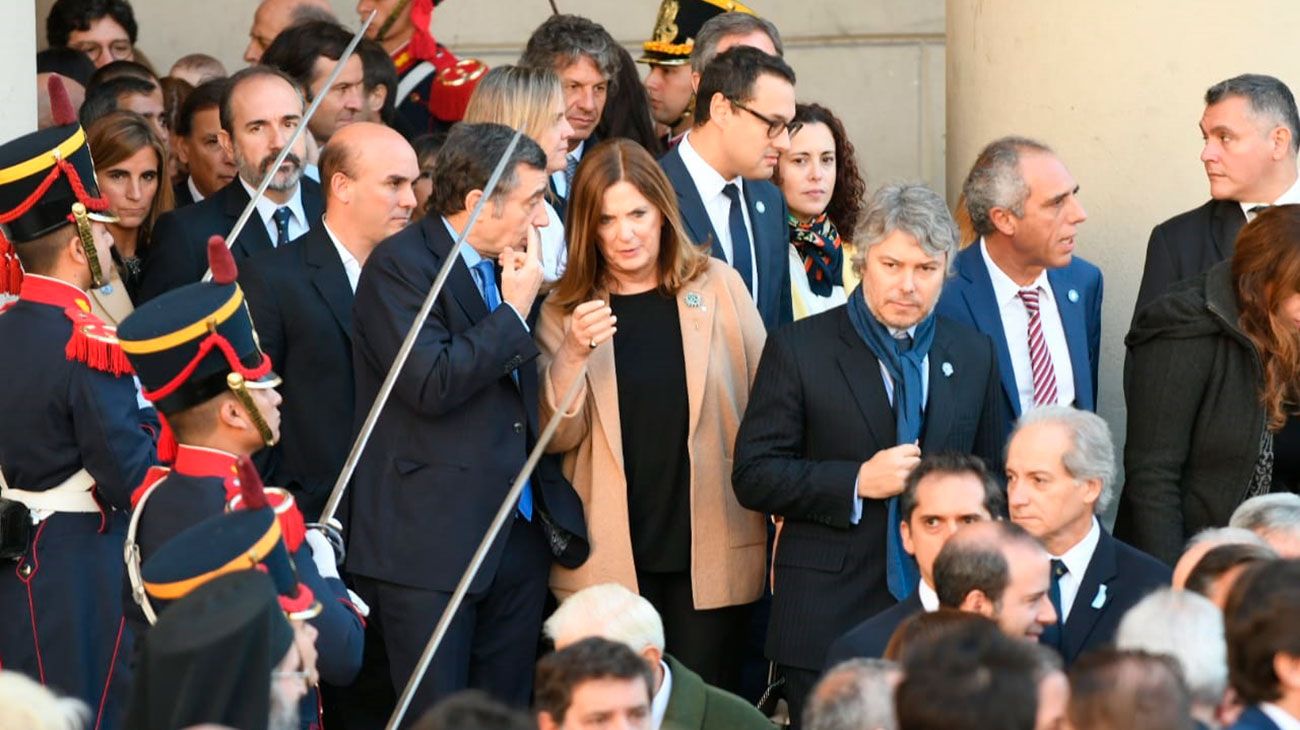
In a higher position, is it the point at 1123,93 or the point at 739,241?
the point at 1123,93

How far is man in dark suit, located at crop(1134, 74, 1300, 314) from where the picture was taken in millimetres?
7102

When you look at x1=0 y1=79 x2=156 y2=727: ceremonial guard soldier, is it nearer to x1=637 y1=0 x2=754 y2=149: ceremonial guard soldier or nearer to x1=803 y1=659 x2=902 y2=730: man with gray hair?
x1=803 y1=659 x2=902 y2=730: man with gray hair

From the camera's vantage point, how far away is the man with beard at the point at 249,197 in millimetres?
6973

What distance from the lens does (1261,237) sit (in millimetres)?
6379

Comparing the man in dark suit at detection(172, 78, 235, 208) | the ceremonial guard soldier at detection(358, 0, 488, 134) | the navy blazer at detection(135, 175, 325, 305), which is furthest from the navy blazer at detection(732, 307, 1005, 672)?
the ceremonial guard soldier at detection(358, 0, 488, 134)

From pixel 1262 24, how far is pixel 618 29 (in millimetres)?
3813

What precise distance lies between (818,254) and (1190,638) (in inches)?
113

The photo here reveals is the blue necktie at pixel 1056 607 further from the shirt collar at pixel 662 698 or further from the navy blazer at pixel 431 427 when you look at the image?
the navy blazer at pixel 431 427

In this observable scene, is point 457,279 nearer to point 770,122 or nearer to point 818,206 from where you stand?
point 770,122

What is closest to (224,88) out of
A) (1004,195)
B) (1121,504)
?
(1004,195)

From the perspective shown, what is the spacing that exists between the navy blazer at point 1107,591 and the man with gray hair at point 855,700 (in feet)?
4.98

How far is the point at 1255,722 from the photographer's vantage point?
442cm

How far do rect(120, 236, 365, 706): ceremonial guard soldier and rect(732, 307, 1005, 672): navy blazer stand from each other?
5.04ft

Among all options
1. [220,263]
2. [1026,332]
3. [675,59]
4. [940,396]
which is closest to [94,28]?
[675,59]
